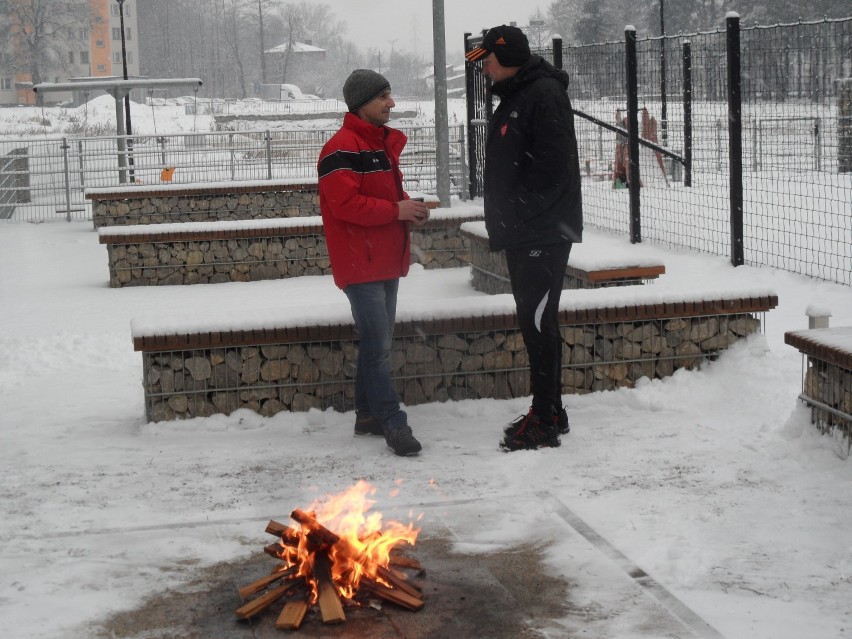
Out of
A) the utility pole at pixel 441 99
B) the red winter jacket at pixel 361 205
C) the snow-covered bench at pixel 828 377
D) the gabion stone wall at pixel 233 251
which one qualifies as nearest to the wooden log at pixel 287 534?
the red winter jacket at pixel 361 205

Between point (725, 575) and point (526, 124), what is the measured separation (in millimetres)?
2493

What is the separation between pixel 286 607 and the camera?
3.88 metres

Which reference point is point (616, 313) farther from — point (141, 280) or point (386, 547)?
point (141, 280)

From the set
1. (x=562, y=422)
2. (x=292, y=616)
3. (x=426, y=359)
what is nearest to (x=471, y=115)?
(x=426, y=359)

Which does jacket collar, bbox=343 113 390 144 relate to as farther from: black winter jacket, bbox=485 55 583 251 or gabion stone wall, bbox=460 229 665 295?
gabion stone wall, bbox=460 229 665 295

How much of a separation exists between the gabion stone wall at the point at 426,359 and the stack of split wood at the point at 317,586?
2.61 metres

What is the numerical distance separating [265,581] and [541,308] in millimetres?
2354

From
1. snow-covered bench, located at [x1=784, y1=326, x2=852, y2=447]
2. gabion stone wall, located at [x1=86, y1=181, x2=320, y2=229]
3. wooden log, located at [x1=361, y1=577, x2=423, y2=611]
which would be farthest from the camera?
gabion stone wall, located at [x1=86, y1=181, x2=320, y2=229]

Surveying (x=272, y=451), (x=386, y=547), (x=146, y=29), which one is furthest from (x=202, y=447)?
(x=146, y=29)

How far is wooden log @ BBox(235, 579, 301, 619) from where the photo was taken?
389 cm

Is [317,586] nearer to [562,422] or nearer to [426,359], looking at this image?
[562,422]

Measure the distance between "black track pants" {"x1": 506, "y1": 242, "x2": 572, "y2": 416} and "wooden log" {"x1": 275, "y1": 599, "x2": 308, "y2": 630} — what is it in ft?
7.73

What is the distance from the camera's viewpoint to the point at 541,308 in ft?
19.5

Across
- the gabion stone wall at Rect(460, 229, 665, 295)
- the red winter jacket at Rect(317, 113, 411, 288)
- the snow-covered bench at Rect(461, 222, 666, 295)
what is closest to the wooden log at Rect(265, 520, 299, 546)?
the red winter jacket at Rect(317, 113, 411, 288)
